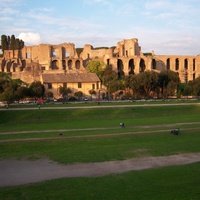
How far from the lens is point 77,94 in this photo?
70250 mm

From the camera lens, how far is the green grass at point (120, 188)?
11.6m

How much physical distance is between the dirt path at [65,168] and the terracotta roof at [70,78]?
178 feet

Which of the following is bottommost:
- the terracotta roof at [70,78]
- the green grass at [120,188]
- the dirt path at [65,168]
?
the dirt path at [65,168]

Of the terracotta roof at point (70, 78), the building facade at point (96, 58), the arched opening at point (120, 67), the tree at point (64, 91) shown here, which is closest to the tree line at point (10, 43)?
the building facade at point (96, 58)

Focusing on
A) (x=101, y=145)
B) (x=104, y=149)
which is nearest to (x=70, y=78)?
(x=101, y=145)

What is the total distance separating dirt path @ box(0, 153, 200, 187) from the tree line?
8885 cm

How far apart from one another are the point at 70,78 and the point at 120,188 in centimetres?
6075

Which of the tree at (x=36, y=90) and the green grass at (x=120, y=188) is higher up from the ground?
the tree at (x=36, y=90)

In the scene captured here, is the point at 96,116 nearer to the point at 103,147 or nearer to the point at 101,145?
the point at 101,145

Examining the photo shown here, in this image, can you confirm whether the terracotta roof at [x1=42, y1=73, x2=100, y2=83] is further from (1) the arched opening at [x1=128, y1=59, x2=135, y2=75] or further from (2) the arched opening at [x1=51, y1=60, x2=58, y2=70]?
(2) the arched opening at [x1=51, y1=60, x2=58, y2=70]

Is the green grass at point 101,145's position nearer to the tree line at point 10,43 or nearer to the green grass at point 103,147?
the green grass at point 103,147

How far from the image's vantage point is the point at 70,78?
2864 inches

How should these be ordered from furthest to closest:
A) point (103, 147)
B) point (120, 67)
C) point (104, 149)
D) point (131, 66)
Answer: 1. point (131, 66)
2. point (120, 67)
3. point (103, 147)
4. point (104, 149)

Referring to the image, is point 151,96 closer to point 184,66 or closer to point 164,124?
point 184,66
